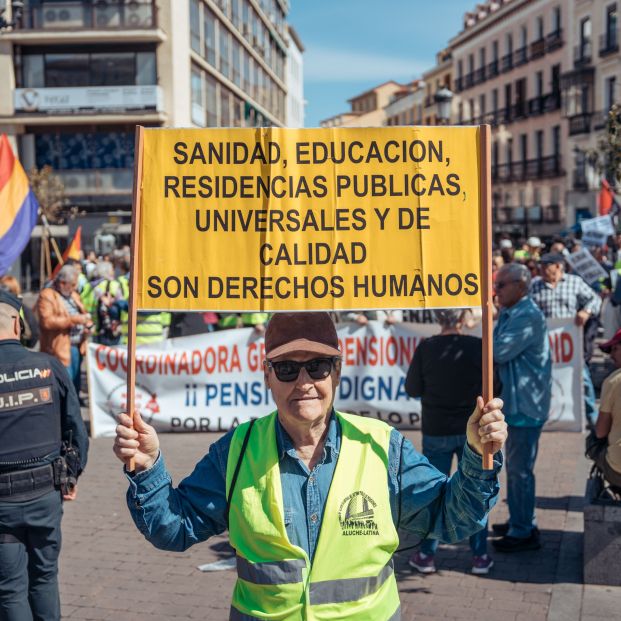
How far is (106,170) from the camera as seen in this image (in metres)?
37.3

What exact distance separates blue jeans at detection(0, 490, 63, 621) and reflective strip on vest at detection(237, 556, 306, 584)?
1925 mm

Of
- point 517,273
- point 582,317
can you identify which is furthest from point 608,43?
point 517,273

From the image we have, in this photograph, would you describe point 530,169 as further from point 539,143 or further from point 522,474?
point 522,474

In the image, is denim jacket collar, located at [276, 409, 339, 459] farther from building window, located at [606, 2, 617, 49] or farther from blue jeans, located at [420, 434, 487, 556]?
building window, located at [606, 2, 617, 49]

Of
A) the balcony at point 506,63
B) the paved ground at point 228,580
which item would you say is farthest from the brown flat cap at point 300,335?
the balcony at point 506,63

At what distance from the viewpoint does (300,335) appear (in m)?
2.84

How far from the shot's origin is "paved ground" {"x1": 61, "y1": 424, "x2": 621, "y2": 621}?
5.19 metres

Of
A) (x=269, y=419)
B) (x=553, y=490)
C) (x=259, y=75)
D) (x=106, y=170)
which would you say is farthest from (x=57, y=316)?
(x=259, y=75)

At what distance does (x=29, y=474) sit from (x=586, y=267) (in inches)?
345

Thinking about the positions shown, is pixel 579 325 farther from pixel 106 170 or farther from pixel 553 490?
pixel 106 170

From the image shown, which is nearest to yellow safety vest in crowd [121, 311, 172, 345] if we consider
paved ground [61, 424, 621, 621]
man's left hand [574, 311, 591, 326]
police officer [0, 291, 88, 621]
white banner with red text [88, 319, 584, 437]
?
white banner with red text [88, 319, 584, 437]

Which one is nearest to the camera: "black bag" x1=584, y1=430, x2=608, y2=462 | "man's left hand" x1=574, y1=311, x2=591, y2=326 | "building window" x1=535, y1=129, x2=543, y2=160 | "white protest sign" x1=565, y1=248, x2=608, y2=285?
"black bag" x1=584, y1=430, x2=608, y2=462

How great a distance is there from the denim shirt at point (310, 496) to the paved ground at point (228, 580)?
2511 mm

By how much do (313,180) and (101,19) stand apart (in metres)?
36.1
